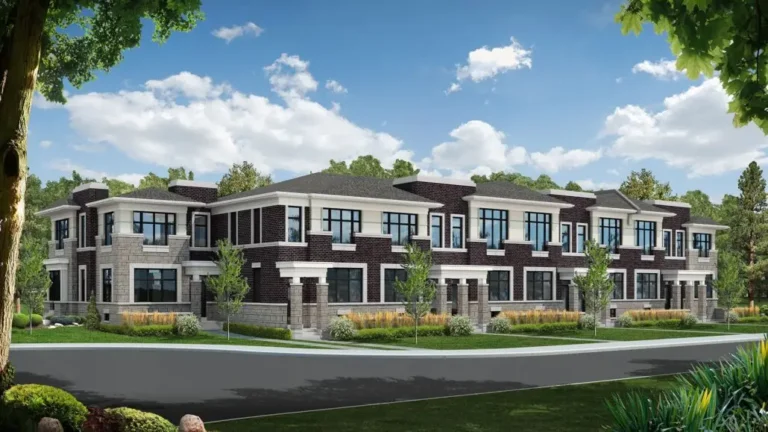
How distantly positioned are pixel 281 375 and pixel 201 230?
2177 centimetres

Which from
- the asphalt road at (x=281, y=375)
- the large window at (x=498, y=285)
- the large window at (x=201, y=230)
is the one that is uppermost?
the large window at (x=201, y=230)

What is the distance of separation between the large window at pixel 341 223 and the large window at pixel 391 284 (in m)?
2.81

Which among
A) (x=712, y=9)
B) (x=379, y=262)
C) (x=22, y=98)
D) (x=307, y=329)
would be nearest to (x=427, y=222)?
(x=379, y=262)

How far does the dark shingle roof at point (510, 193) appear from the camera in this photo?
44.9 meters

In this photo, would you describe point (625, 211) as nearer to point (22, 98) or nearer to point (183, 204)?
point (183, 204)

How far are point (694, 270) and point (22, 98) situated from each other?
50.2 meters

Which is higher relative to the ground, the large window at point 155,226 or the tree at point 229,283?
the large window at point 155,226

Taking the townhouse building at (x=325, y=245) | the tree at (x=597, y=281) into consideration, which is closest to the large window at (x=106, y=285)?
the townhouse building at (x=325, y=245)

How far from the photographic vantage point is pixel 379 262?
39.8 metres

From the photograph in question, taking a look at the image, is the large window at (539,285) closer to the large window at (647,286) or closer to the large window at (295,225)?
the large window at (647,286)

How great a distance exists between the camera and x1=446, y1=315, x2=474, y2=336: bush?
122 feet

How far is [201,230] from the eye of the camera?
42.7 metres

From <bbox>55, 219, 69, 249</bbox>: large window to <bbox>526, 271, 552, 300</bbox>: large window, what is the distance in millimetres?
26574

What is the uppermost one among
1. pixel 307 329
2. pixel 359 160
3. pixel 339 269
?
pixel 359 160
